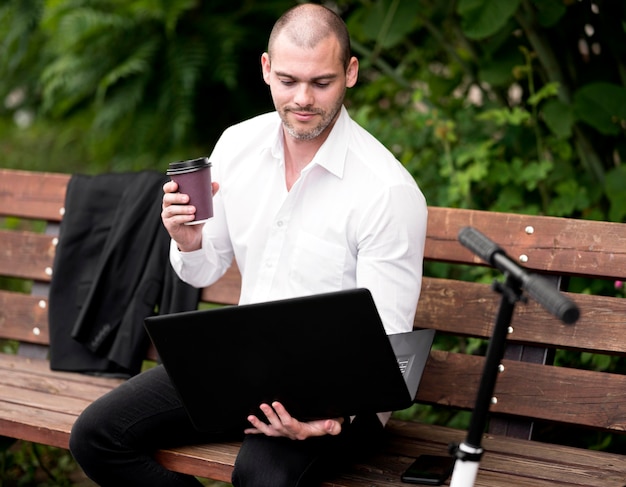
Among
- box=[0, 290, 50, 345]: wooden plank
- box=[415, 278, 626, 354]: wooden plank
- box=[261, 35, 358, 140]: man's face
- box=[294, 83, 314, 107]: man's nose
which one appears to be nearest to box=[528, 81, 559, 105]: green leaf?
box=[415, 278, 626, 354]: wooden plank

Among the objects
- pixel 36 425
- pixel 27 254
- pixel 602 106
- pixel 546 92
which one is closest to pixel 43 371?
pixel 27 254

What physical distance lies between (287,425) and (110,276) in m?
1.28

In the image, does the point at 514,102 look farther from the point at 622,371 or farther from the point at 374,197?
the point at 374,197

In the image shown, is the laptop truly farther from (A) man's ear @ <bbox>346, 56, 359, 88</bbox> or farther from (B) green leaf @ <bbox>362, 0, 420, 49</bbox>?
(B) green leaf @ <bbox>362, 0, 420, 49</bbox>

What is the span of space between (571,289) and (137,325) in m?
1.53

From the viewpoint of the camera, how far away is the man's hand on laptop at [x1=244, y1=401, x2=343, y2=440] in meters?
2.49

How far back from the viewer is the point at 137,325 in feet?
11.4

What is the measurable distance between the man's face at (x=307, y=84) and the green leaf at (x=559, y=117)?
4.23 feet

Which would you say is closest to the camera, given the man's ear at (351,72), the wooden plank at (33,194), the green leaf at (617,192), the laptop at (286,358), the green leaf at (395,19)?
the laptop at (286,358)

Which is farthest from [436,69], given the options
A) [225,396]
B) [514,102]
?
[225,396]

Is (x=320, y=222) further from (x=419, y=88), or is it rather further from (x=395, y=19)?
(x=419, y=88)

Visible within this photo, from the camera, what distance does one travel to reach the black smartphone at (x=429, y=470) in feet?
8.61

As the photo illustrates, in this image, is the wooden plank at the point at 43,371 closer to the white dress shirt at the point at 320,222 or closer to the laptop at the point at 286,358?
the white dress shirt at the point at 320,222

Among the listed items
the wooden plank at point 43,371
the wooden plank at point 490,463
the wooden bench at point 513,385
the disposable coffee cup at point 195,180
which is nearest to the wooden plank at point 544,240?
the wooden bench at point 513,385
